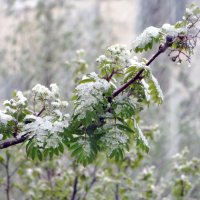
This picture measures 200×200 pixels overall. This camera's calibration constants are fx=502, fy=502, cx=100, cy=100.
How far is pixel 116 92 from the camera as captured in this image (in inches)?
72.5

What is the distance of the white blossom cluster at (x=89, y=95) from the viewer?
5.66 ft

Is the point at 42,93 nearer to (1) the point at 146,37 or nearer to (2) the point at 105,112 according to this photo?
(2) the point at 105,112

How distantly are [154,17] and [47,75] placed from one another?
2.42 m

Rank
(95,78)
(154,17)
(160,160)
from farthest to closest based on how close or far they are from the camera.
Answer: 1. (154,17)
2. (160,160)
3. (95,78)

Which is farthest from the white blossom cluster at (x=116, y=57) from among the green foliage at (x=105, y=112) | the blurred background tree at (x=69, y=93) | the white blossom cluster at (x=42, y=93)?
the blurred background tree at (x=69, y=93)

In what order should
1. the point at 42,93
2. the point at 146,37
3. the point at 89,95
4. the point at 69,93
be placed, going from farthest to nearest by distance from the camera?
→ the point at 69,93 → the point at 42,93 → the point at 146,37 → the point at 89,95

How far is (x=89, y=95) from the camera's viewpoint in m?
1.75

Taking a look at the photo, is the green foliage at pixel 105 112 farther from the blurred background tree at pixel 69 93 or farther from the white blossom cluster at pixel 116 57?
the blurred background tree at pixel 69 93

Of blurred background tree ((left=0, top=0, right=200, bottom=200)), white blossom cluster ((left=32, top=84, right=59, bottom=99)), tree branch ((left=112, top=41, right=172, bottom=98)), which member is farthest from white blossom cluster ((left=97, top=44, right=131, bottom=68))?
blurred background tree ((left=0, top=0, right=200, bottom=200))

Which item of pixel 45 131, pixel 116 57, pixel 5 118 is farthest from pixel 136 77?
pixel 5 118

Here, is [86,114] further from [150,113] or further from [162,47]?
[150,113]

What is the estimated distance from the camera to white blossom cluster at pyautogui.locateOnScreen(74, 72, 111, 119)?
5.66 ft

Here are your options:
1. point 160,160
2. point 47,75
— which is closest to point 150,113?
point 160,160

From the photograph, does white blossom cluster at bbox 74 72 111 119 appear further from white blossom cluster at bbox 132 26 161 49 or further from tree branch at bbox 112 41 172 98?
white blossom cluster at bbox 132 26 161 49
